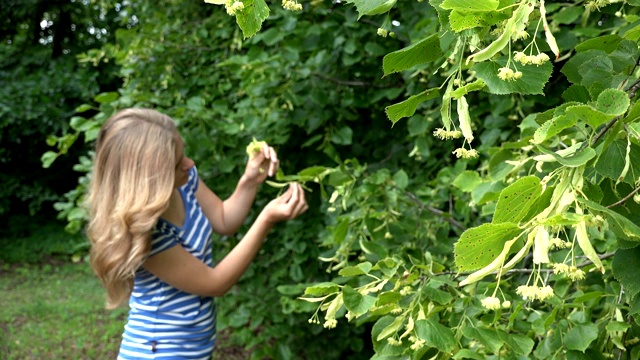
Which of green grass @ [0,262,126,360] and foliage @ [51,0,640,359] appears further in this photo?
green grass @ [0,262,126,360]

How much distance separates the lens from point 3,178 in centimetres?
920

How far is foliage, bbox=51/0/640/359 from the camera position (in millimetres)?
797

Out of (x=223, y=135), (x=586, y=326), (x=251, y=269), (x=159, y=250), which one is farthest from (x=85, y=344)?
(x=586, y=326)

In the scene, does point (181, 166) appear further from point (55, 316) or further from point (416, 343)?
point (55, 316)

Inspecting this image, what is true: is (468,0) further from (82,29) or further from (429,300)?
(82,29)

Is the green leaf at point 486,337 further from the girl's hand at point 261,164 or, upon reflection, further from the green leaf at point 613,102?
the girl's hand at point 261,164

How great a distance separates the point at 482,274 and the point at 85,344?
574 cm

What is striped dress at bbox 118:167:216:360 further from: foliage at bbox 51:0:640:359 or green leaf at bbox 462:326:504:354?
green leaf at bbox 462:326:504:354

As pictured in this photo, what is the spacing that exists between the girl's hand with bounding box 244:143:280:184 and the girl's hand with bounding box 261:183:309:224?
0.45 feet

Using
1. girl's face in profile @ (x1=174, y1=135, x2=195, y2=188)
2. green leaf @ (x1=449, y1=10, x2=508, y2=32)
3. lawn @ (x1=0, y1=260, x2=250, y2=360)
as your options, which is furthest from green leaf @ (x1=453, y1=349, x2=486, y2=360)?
lawn @ (x1=0, y1=260, x2=250, y2=360)

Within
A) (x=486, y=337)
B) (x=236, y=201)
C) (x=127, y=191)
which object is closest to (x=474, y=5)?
(x=486, y=337)

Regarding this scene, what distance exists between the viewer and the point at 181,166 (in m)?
2.52

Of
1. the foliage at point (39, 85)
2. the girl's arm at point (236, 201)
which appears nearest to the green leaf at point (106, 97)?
the girl's arm at point (236, 201)

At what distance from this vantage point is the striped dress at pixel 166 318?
7.86 feet
